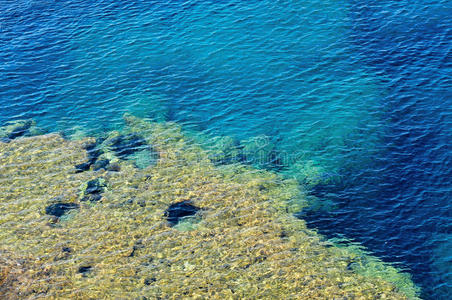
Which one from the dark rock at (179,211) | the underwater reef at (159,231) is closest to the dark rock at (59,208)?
the underwater reef at (159,231)

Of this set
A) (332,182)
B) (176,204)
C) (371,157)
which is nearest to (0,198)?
(176,204)

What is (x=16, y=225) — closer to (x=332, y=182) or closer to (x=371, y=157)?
(x=332, y=182)

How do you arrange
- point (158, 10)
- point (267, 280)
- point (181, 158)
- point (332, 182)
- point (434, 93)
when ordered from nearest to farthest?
point (267, 280)
point (332, 182)
point (181, 158)
point (434, 93)
point (158, 10)

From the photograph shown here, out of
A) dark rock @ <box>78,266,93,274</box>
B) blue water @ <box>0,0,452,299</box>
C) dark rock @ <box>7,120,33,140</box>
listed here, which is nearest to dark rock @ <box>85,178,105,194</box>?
dark rock @ <box>78,266,93,274</box>

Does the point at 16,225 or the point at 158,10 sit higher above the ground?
the point at 158,10

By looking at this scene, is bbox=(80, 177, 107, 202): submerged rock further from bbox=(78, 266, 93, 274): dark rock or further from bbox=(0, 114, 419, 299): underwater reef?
bbox=(78, 266, 93, 274): dark rock

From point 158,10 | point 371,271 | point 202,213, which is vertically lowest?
point 371,271

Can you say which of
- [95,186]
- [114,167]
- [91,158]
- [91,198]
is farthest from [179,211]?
[91,158]

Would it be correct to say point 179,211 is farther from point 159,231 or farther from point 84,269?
point 84,269
